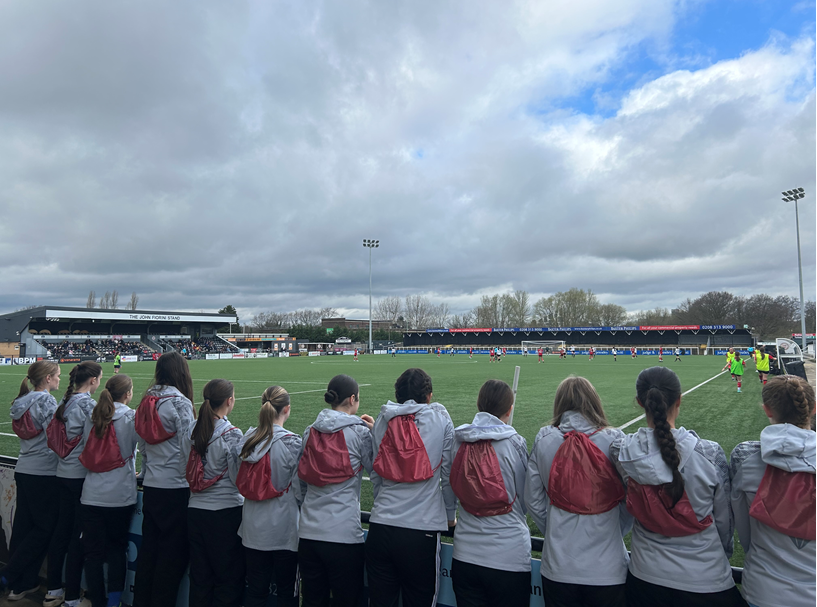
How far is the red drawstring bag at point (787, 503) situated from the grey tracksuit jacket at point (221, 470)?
10.2 ft

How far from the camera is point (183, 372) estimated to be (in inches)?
164

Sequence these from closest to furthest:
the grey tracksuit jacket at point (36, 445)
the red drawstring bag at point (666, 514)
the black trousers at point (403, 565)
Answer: the red drawstring bag at point (666, 514) < the black trousers at point (403, 565) < the grey tracksuit jacket at point (36, 445)

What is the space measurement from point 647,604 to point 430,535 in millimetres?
1214

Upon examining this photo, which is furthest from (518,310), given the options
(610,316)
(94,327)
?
(94,327)

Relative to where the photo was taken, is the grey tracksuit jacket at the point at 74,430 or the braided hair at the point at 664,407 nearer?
the braided hair at the point at 664,407

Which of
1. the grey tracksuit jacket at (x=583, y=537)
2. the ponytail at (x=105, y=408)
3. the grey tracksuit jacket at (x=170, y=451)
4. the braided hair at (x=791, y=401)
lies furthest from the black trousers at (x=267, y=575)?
the braided hair at (x=791, y=401)

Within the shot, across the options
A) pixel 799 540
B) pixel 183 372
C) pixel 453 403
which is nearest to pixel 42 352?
pixel 453 403

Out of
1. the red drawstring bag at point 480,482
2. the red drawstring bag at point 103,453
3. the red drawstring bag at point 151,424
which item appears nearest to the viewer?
the red drawstring bag at point 480,482

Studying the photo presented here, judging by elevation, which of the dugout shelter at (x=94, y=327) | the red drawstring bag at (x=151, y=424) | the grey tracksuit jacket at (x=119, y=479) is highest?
the dugout shelter at (x=94, y=327)

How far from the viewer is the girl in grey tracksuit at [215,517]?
140 inches

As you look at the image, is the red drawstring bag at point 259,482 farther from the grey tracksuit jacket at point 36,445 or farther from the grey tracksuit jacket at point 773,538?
the grey tracksuit jacket at point 773,538

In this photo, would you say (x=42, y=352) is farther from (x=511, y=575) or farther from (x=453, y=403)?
(x=511, y=575)

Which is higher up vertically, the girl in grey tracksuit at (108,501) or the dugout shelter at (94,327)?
the dugout shelter at (94,327)

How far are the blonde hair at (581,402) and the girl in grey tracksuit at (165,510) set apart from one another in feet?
9.26
